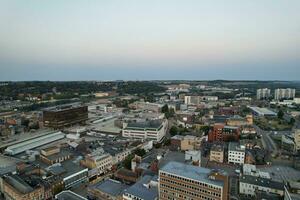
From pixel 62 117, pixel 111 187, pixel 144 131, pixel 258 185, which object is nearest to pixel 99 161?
pixel 111 187

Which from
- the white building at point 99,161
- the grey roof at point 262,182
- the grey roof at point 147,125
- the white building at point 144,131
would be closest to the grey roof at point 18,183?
the white building at point 99,161

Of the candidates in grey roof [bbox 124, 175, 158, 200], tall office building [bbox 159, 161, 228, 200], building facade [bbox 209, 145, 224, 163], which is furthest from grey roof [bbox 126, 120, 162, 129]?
tall office building [bbox 159, 161, 228, 200]

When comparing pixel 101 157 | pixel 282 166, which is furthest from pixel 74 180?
pixel 282 166

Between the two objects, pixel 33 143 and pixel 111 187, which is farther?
pixel 33 143

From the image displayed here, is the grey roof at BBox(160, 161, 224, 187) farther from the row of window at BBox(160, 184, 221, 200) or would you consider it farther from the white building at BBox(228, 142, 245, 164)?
the white building at BBox(228, 142, 245, 164)

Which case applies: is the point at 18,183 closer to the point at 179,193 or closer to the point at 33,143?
the point at 179,193

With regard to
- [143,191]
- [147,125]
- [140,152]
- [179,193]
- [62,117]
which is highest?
[62,117]

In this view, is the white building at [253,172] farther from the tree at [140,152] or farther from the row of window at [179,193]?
the tree at [140,152]
